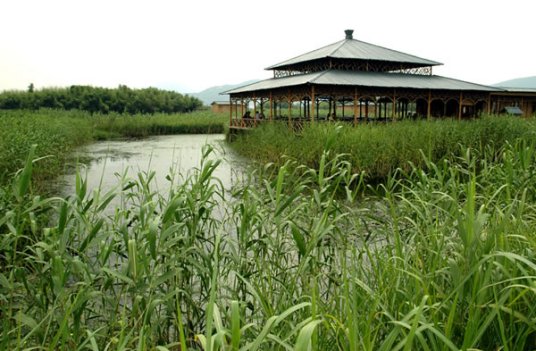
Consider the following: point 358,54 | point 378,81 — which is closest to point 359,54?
point 358,54

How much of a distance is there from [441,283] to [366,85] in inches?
616

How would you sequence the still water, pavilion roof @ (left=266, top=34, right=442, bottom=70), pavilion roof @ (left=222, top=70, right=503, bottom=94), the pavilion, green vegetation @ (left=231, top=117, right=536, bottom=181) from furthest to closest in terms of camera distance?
1. pavilion roof @ (left=266, top=34, right=442, bottom=70)
2. the pavilion
3. pavilion roof @ (left=222, top=70, right=503, bottom=94)
4. green vegetation @ (left=231, top=117, right=536, bottom=181)
5. the still water

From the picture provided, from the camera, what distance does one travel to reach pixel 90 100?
140 ft

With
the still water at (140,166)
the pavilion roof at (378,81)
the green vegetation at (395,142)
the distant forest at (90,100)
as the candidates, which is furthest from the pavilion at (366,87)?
the distant forest at (90,100)

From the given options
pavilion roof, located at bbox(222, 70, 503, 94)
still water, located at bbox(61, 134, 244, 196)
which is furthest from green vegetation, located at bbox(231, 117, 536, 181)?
pavilion roof, located at bbox(222, 70, 503, 94)

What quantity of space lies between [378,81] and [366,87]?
102 cm

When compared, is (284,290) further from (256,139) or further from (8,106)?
(8,106)

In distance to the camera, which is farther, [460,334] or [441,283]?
[441,283]

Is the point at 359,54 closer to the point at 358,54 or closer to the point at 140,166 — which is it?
the point at 358,54

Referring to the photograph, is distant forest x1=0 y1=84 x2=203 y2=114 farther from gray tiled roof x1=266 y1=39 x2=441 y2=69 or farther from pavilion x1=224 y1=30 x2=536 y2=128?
gray tiled roof x1=266 y1=39 x2=441 y2=69

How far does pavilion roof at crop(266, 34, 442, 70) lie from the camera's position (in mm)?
20823

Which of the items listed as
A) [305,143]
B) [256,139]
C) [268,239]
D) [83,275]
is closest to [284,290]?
[268,239]

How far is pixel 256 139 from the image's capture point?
14.6 m

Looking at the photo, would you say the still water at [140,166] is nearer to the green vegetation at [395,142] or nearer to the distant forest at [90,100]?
the green vegetation at [395,142]
